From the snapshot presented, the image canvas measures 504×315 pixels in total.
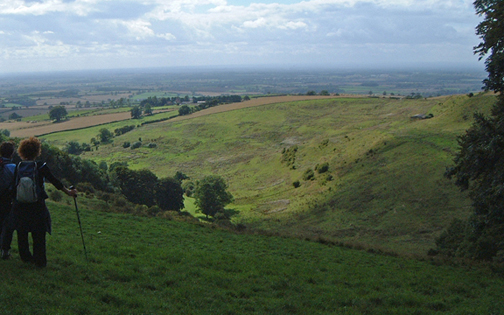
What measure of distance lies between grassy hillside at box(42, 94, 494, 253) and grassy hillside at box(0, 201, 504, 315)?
8811mm

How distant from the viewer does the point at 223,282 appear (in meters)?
10.7

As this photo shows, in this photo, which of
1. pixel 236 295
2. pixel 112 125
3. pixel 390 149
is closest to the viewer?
pixel 236 295

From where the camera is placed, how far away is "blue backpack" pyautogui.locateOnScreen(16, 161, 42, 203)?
8.20 m

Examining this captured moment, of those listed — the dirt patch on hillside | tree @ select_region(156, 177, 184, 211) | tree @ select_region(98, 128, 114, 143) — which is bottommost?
tree @ select_region(156, 177, 184, 211)

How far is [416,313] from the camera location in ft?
33.2

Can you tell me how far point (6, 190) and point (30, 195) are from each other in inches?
34.9

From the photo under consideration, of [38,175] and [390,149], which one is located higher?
[38,175]

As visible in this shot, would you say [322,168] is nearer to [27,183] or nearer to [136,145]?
[27,183]

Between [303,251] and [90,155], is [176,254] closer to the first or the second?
[303,251]

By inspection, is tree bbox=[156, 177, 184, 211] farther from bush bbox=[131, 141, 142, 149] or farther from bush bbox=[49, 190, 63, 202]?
bush bbox=[131, 141, 142, 149]

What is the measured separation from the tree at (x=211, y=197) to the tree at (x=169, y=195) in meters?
3.07

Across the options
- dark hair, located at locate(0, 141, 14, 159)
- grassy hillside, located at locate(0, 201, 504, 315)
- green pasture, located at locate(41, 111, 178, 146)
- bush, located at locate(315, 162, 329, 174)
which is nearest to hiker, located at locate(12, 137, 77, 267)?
dark hair, located at locate(0, 141, 14, 159)

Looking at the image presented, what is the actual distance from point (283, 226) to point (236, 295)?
29.1 m

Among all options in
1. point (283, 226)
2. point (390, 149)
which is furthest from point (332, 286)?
point (390, 149)
